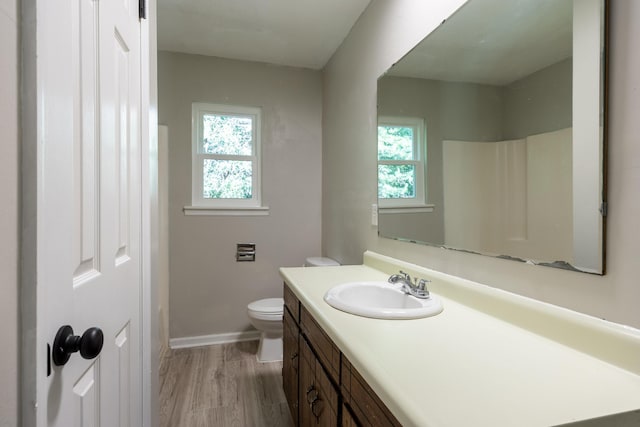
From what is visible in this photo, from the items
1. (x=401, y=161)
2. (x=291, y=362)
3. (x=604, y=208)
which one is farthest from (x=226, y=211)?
(x=604, y=208)

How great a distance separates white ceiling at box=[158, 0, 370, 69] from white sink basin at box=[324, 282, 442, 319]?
177cm

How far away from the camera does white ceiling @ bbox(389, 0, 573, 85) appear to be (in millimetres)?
958

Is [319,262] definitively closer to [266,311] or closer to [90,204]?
[266,311]

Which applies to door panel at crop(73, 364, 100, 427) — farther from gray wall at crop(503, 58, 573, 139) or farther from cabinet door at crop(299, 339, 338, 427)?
gray wall at crop(503, 58, 573, 139)

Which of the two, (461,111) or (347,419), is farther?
(461,111)

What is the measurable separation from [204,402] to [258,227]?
1.40m

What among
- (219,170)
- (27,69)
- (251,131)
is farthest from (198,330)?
(27,69)

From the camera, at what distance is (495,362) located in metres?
0.78

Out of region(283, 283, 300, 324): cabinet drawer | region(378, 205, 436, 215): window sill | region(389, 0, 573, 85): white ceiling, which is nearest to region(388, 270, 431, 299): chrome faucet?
region(378, 205, 436, 215): window sill

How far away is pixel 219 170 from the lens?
2.93 metres

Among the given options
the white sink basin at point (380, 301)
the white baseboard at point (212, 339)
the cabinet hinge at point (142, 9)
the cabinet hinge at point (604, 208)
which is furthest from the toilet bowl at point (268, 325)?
the cabinet hinge at point (604, 208)

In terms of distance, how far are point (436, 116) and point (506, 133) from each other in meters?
0.43

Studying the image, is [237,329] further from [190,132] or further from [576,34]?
[576,34]

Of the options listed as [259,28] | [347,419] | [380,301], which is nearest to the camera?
[347,419]
